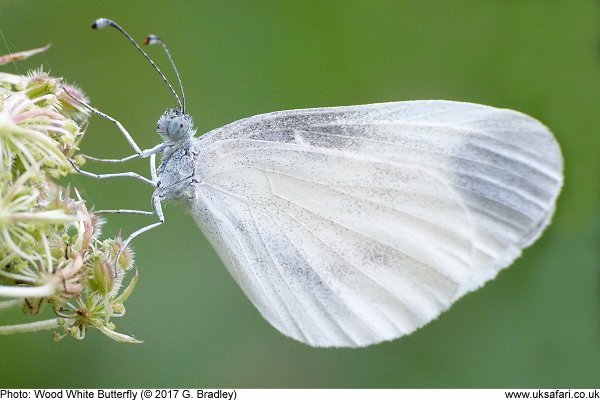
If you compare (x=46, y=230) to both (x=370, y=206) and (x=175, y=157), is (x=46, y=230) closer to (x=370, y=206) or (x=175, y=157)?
(x=175, y=157)

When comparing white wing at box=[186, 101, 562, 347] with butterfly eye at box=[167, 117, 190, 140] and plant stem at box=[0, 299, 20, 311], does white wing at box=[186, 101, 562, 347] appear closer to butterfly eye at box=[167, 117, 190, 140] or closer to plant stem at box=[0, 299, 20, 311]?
butterfly eye at box=[167, 117, 190, 140]

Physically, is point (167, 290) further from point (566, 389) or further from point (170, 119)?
point (566, 389)

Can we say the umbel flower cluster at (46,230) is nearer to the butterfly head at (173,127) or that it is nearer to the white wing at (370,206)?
the butterfly head at (173,127)

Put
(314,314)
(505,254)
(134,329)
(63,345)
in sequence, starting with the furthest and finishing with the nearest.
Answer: (134,329), (63,345), (314,314), (505,254)

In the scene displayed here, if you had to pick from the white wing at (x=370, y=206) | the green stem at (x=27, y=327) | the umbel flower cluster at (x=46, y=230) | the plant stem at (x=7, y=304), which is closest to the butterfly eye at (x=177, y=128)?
the white wing at (x=370, y=206)

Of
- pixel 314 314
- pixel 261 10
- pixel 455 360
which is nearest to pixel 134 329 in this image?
pixel 314 314
